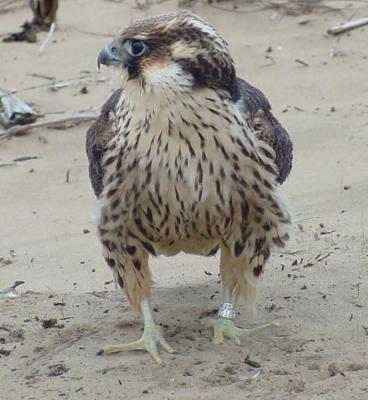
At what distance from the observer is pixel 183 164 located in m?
4.54

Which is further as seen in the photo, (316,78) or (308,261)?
(316,78)

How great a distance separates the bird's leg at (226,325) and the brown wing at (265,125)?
2.06 ft

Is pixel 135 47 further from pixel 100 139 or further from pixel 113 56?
pixel 100 139

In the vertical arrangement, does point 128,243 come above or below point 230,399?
above

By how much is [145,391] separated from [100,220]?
2.63 ft

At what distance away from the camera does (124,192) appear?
186 inches

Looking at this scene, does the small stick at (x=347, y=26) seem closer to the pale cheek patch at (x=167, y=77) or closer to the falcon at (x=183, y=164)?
the falcon at (x=183, y=164)

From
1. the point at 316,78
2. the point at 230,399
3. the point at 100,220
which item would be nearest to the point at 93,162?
the point at 100,220

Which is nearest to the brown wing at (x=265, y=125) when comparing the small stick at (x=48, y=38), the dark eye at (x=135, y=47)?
the dark eye at (x=135, y=47)

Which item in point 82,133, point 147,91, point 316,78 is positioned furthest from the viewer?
point 316,78

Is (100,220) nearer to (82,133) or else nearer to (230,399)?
(230,399)

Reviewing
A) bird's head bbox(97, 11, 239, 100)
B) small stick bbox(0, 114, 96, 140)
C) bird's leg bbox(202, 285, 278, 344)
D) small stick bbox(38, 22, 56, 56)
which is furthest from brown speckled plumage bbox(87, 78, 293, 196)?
small stick bbox(38, 22, 56, 56)

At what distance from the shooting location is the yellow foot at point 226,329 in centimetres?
508

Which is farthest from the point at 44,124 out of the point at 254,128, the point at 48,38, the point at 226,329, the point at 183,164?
the point at 183,164
